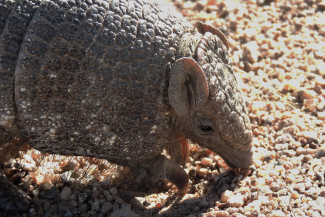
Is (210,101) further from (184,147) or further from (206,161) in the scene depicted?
(206,161)

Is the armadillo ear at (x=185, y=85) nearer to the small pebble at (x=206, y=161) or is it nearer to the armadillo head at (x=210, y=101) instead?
the armadillo head at (x=210, y=101)

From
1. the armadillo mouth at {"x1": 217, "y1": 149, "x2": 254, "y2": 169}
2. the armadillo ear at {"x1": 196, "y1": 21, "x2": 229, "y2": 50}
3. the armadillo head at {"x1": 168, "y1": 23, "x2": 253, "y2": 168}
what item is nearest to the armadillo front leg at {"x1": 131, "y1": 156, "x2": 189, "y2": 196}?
the armadillo head at {"x1": 168, "y1": 23, "x2": 253, "y2": 168}

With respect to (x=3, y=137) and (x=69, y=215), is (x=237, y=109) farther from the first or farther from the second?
(x=3, y=137)

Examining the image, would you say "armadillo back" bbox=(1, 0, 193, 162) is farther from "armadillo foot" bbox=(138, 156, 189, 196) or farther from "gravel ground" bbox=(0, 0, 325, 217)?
"gravel ground" bbox=(0, 0, 325, 217)

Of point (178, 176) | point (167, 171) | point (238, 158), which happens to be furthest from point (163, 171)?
point (238, 158)

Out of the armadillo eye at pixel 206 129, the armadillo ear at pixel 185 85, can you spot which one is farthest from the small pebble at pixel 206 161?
the armadillo ear at pixel 185 85
